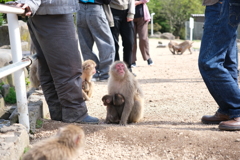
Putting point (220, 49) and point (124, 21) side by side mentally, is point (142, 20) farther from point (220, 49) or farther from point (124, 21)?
point (220, 49)

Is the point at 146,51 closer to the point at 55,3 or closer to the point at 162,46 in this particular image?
the point at 55,3

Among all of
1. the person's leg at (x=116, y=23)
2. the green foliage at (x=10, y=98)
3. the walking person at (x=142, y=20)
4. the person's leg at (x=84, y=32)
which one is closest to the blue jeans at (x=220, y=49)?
the green foliage at (x=10, y=98)

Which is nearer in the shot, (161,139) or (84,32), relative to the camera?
(161,139)

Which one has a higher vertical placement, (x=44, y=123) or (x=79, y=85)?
(x=79, y=85)

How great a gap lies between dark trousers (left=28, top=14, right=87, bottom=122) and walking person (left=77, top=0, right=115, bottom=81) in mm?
2579

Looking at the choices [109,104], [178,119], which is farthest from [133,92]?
[178,119]

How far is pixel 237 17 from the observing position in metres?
3.19

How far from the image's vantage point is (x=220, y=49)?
3248 mm

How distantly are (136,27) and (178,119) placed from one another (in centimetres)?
465

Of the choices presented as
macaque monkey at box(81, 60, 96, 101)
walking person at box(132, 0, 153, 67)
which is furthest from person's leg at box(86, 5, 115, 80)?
walking person at box(132, 0, 153, 67)

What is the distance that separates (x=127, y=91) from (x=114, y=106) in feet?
0.87

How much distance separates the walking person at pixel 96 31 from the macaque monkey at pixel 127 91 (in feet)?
6.57

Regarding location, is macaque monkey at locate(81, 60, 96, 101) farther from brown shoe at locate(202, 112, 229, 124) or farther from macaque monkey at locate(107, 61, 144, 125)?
brown shoe at locate(202, 112, 229, 124)

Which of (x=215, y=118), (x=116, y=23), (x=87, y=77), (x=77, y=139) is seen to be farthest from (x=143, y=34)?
(x=77, y=139)
